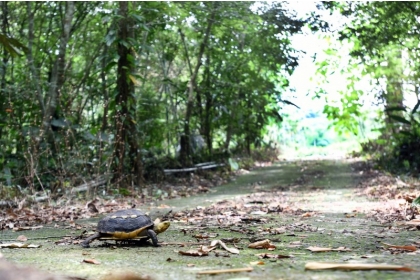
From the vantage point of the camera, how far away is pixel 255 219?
468 centimetres

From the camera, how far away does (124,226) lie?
3.24 m

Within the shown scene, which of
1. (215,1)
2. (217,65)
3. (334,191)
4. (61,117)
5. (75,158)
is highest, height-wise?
(215,1)

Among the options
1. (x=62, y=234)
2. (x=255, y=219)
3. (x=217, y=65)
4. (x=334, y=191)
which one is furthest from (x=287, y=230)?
(x=217, y=65)

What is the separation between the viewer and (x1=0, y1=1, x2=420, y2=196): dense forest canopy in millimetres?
7965

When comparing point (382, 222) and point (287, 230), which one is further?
point (382, 222)

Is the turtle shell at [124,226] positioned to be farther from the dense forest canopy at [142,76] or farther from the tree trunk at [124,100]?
the tree trunk at [124,100]

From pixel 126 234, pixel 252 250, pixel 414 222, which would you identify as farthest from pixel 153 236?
pixel 414 222

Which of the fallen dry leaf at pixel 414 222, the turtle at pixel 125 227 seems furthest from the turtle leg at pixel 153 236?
the fallen dry leaf at pixel 414 222

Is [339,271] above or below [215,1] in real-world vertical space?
below

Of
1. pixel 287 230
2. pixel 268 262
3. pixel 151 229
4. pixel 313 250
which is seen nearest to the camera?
pixel 268 262

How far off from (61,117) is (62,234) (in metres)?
5.08

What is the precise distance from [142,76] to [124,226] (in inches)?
361

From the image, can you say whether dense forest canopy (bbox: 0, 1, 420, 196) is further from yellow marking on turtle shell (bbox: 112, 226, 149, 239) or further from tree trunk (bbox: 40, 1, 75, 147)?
yellow marking on turtle shell (bbox: 112, 226, 149, 239)

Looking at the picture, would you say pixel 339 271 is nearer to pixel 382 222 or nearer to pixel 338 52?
pixel 382 222
